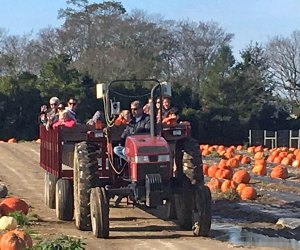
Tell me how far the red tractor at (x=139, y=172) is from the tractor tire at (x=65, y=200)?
3 centimetres

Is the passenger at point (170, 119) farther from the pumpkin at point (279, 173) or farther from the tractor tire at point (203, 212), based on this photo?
the pumpkin at point (279, 173)

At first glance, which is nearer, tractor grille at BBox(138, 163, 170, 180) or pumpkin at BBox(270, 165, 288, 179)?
tractor grille at BBox(138, 163, 170, 180)

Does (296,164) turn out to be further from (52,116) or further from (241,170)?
(52,116)

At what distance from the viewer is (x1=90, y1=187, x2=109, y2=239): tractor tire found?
12062 millimetres

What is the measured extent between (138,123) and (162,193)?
1.66 metres

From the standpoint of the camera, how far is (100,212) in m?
12.1

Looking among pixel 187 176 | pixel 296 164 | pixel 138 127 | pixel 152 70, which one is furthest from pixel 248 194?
pixel 152 70

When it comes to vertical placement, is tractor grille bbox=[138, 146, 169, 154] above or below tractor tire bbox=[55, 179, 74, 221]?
above

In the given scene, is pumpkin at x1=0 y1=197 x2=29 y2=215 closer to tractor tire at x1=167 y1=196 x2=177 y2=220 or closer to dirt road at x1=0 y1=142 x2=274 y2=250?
dirt road at x1=0 y1=142 x2=274 y2=250

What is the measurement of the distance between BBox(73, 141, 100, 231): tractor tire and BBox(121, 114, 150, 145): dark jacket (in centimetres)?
56

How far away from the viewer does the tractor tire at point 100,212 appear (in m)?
12.1

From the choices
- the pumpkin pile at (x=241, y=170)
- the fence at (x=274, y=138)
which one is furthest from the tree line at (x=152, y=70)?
the pumpkin pile at (x=241, y=170)

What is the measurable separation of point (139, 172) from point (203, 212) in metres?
1.16

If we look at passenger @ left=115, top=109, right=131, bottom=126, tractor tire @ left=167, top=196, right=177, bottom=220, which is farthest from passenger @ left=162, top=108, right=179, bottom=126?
tractor tire @ left=167, top=196, right=177, bottom=220
